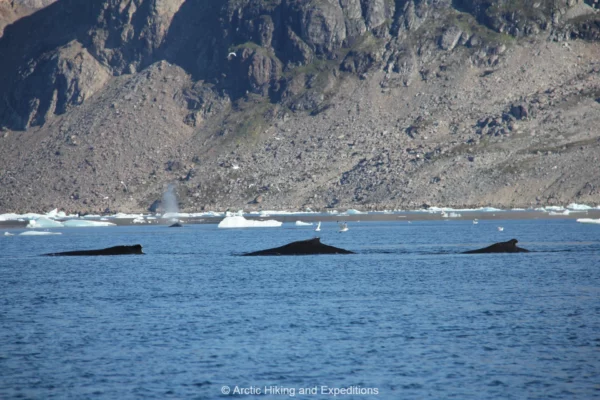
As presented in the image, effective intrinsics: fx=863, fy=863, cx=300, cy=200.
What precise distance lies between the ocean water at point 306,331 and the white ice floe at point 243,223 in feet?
267

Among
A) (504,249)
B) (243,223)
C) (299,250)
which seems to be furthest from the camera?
(243,223)

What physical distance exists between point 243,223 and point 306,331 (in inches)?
4793

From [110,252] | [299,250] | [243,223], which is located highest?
[243,223]

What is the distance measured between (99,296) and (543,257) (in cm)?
4000

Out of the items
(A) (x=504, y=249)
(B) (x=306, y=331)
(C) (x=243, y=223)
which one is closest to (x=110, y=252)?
(A) (x=504, y=249)

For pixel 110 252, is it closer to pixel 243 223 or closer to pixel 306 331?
pixel 306 331

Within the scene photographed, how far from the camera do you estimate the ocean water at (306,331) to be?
28438mm

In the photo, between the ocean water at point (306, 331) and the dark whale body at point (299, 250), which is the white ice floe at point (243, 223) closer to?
the dark whale body at point (299, 250)

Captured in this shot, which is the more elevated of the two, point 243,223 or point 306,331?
point 243,223

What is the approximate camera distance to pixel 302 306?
45.9m

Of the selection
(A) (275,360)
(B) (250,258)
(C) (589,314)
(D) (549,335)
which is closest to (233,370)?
(A) (275,360)

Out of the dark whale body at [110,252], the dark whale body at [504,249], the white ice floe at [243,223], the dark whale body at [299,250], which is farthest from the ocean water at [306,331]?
the white ice floe at [243,223]

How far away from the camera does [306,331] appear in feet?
124

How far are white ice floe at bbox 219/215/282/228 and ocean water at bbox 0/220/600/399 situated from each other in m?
81.2
